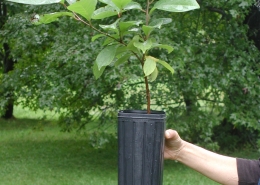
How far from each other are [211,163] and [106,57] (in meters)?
0.75

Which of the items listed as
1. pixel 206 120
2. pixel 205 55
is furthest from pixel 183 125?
pixel 205 55

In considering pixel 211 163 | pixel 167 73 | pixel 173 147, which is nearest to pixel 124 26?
pixel 173 147

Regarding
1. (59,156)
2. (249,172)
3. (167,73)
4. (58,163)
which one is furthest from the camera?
(59,156)

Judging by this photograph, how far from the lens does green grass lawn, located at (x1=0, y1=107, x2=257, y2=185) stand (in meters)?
7.13

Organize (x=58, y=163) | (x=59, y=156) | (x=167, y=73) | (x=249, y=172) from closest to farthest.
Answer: (x=249, y=172) < (x=167, y=73) < (x=58, y=163) < (x=59, y=156)

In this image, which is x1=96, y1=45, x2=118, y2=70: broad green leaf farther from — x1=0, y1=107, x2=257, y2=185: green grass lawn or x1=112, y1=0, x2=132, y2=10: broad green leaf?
x1=0, y1=107, x2=257, y2=185: green grass lawn

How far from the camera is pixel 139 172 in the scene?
1.73 meters

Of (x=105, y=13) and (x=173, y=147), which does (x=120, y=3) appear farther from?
(x=173, y=147)

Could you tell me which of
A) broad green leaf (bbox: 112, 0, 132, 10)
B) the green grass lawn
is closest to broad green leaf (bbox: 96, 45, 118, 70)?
broad green leaf (bbox: 112, 0, 132, 10)

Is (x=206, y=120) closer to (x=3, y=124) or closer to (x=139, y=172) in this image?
(x=139, y=172)

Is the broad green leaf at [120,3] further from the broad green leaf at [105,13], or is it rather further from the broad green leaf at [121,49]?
the broad green leaf at [121,49]

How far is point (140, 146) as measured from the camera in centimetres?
172

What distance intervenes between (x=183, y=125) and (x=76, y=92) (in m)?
1.63

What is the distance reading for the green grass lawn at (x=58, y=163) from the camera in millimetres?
7129
